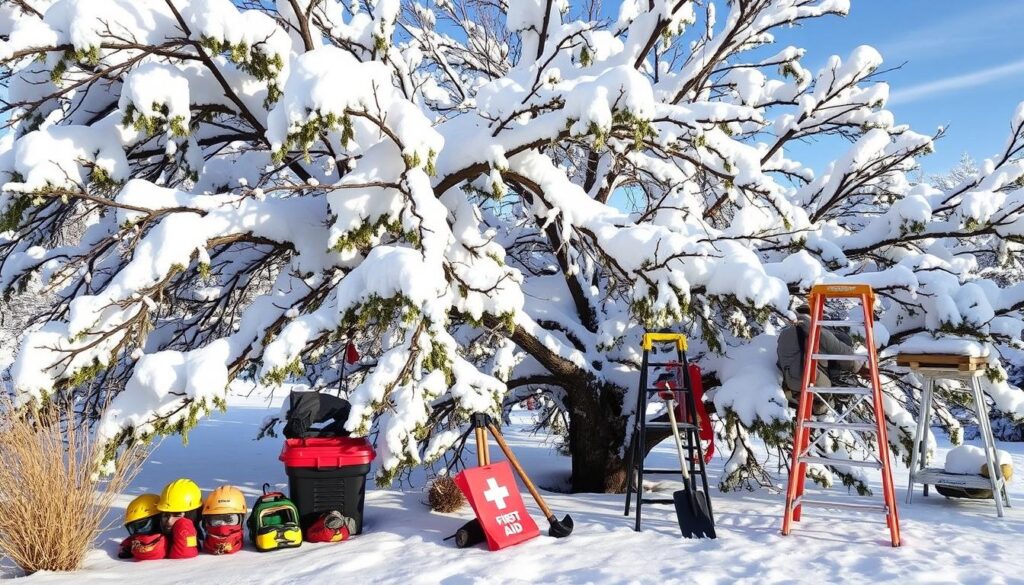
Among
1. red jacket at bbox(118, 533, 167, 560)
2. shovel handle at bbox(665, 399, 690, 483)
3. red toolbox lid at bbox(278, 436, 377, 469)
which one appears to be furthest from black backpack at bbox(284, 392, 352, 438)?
shovel handle at bbox(665, 399, 690, 483)

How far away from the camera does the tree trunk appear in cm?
720

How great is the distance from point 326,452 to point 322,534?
55 centimetres

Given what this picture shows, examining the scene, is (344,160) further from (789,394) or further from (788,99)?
(788,99)

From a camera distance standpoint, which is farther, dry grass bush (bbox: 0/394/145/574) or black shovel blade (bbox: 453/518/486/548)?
black shovel blade (bbox: 453/518/486/548)

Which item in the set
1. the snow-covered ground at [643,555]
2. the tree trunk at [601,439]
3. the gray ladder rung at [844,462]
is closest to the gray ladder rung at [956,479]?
the snow-covered ground at [643,555]

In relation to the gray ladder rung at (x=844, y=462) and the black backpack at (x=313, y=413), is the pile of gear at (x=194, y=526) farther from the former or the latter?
the gray ladder rung at (x=844, y=462)

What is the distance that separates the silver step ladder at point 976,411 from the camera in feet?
17.6

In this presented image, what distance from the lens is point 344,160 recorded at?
6.22m

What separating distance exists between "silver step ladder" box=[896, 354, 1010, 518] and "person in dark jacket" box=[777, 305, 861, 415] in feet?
1.40

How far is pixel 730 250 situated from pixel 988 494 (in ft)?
10.2

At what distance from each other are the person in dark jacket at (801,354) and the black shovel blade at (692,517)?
4.58 feet

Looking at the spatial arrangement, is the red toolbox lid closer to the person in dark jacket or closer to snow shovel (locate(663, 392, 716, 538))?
snow shovel (locate(663, 392, 716, 538))

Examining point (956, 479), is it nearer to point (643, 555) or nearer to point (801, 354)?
point (801, 354)

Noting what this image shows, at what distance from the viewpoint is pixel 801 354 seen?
5.59m
